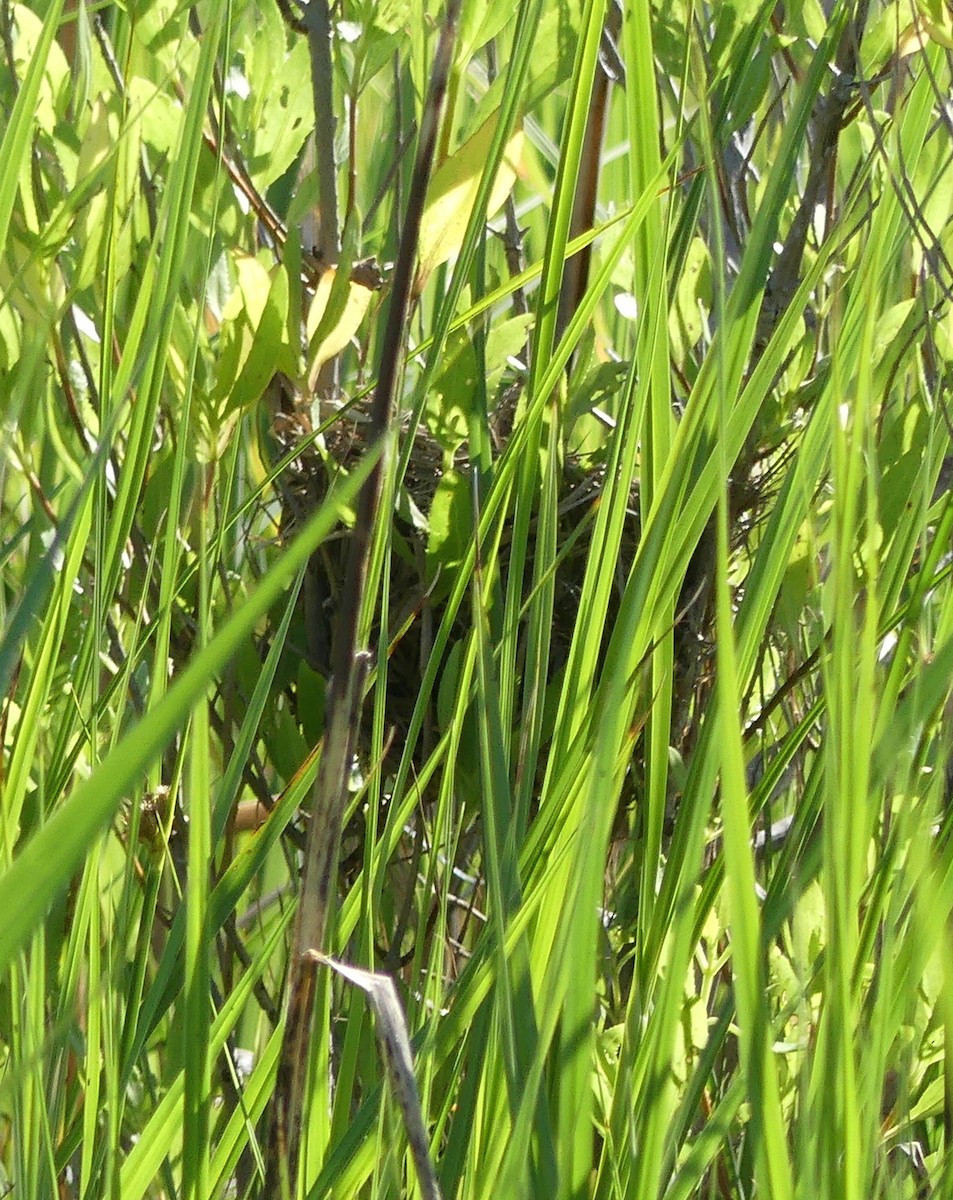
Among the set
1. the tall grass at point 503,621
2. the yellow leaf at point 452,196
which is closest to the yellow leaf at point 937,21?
the tall grass at point 503,621

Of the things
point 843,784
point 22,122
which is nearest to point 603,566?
point 843,784

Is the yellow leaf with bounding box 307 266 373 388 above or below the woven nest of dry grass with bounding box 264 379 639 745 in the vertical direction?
above

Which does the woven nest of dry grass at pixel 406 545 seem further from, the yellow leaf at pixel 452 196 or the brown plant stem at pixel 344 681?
the brown plant stem at pixel 344 681

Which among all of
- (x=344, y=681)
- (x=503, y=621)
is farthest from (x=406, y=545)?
(x=344, y=681)

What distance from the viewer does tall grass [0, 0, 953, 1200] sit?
1.11ft

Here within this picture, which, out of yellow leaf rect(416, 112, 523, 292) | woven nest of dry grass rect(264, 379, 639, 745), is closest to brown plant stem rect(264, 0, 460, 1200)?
yellow leaf rect(416, 112, 523, 292)

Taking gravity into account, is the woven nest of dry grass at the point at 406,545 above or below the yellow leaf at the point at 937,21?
below

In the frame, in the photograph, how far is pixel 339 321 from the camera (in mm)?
552

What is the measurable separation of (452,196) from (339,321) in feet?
0.29

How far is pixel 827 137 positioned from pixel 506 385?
0.21m

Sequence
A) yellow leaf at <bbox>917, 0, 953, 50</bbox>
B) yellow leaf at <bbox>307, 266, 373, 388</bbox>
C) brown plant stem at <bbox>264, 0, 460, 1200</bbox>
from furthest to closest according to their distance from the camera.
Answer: yellow leaf at <bbox>307, 266, 373, 388</bbox>
yellow leaf at <bbox>917, 0, 953, 50</bbox>
brown plant stem at <bbox>264, 0, 460, 1200</bbox>

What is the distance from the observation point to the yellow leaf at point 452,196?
1.57 ft

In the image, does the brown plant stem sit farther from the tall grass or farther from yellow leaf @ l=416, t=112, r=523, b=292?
yellow leaf @ l=416, t=112, r=523, b=292

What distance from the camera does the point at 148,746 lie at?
0.18 m
